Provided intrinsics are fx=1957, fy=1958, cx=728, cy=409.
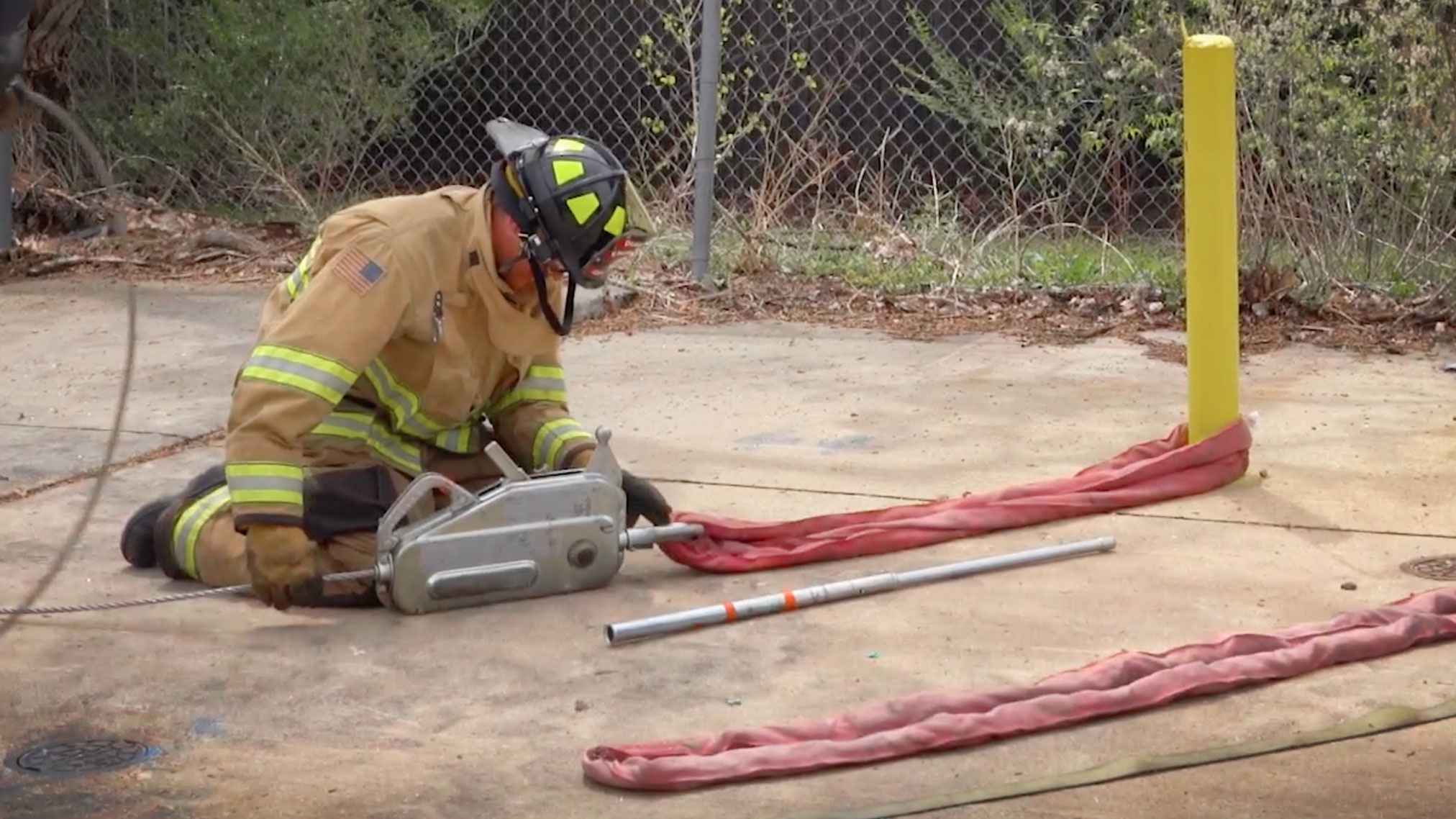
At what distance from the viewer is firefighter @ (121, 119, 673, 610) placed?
13.1ft

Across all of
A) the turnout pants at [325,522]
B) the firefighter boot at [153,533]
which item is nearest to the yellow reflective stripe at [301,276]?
the turnout pants at [325,522]

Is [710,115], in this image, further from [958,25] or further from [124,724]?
[124,724]

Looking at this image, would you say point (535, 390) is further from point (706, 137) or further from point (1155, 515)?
point (706, 137)

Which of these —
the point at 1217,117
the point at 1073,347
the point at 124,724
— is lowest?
the point at 1073,347

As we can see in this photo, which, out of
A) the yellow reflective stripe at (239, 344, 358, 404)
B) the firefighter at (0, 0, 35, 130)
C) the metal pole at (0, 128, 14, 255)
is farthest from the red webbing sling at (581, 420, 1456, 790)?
the metal pole at (0, 128, 14, 255)

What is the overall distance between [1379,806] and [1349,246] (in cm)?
483

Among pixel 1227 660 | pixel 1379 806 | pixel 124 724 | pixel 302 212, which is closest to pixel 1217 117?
pixel 1227 660

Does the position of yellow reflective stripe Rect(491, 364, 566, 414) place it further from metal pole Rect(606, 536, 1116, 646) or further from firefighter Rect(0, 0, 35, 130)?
firefighter Rect(0, 0, 35, 130)

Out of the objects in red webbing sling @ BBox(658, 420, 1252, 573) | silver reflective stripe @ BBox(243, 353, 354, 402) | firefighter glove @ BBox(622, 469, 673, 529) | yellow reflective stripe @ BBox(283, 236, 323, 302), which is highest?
yellow reflective stripe @ BBox(283, 236, 323, 302)

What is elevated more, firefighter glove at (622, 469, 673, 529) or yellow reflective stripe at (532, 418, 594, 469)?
yellow reflective stripe at (532, 418, 594, 469)

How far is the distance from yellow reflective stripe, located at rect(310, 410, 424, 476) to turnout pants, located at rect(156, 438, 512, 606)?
22 millimetres

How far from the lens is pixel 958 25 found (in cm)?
1086

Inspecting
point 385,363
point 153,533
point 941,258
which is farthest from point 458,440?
point 941,258

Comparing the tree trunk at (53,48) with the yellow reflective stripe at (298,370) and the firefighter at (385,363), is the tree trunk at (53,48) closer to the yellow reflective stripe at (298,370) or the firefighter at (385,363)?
the firefighter at (385,363)
